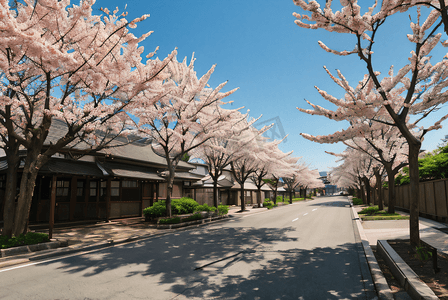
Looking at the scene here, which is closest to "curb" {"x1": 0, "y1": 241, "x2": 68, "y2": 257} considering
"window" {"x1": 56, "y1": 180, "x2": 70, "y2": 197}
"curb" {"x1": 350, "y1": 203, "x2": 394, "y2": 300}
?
"window" {"x1": 56, "y1": 180, "x2": 70, "y2": 197}

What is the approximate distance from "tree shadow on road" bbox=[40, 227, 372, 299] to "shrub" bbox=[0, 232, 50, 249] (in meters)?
2.01

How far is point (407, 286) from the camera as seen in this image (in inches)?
192

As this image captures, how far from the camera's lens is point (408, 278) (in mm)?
4930

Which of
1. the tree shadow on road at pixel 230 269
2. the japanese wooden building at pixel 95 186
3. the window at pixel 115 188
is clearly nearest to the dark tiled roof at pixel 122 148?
the japanese wooden building at pixel 95 186

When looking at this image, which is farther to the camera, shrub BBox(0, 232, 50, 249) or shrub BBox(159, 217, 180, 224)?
shrub BBox(159, 217, 180, 224)

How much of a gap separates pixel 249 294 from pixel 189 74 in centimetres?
1434

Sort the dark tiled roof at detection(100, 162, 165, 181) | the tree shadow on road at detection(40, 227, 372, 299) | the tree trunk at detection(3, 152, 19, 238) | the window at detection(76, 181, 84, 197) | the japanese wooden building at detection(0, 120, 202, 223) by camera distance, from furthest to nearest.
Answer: the window at detection(76, 181, 84, 197), the dark tiled roof at detection(100, 162, 165, 181), the japanese wooden building at detection(0, 120, 202, 223), the tree trunk at detection(3, 152, 19, 238), the tree shadow on road at detection(40, 227, 372, 299)

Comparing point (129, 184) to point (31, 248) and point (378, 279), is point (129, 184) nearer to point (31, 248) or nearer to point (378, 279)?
point (31, 248)

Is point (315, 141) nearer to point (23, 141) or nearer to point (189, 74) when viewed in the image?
point (189, 74)

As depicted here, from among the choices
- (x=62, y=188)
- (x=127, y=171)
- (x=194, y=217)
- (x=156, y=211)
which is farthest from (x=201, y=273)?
(x=62, y=188)

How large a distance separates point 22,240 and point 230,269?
7.25 m

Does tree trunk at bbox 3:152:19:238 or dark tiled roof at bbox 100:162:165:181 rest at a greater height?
→ dark tiled roof at bbox 100:162:165:181

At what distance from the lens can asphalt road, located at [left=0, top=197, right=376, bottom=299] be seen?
5.12 m

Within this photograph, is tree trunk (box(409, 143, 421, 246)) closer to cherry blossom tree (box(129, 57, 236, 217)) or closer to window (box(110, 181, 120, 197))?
cherry blossom tree (box(129, 57, 236, 217))
